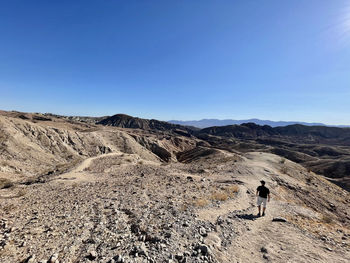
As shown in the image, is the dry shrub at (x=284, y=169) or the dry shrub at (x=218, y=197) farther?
the dry shrub at (x=284, y=169)

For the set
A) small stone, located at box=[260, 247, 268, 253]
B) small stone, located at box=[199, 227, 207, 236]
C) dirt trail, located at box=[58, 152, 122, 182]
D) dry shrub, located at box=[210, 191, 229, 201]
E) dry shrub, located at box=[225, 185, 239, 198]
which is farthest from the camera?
dirt trail, located at box=[58, 152, 122, 182]

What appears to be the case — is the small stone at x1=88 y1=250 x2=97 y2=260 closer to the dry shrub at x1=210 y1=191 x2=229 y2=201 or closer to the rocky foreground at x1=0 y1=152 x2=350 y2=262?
the rocky foreground at x1=0 y1=152 x2=350 y2=262

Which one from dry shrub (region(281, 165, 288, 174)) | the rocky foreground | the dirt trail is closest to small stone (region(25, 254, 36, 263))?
the rocky foreground

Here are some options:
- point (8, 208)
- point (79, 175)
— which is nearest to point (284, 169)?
point (79, 175)

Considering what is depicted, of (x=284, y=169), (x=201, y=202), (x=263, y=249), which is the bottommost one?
(x=284, y=169)

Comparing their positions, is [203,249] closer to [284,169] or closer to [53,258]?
[53,258]

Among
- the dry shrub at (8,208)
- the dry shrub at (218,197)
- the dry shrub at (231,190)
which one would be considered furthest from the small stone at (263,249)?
the dry shrub at (8,208)

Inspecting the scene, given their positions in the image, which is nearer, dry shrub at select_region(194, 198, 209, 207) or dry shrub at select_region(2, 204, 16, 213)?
dry shrub at select_region(2, 204, 16, 213)

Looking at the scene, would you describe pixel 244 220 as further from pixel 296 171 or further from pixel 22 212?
pixel 296 171

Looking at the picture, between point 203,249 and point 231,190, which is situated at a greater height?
point 203,249

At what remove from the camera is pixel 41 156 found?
39531 millimetres

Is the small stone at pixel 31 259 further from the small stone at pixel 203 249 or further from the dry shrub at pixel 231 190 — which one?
the dry shrub at pixel 231 190

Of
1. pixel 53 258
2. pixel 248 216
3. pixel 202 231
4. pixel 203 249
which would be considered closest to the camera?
pixel 53 258

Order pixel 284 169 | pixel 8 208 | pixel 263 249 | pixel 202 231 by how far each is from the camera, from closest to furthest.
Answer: pixel 263 249, pixel 202 231, pixel 8 208, pixel 284 169
